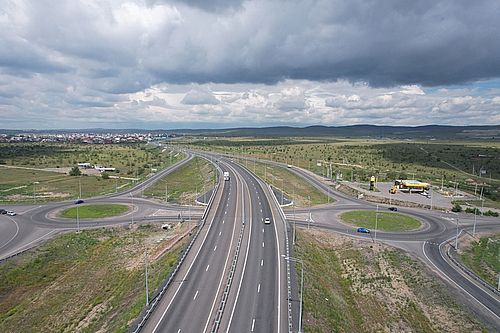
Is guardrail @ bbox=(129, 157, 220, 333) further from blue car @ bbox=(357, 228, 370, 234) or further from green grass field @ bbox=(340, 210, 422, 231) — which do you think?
A: green grass field @ bbox=(340, 210, 422, 231)

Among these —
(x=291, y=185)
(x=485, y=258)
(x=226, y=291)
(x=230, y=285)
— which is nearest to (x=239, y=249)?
(x=230, y=285)

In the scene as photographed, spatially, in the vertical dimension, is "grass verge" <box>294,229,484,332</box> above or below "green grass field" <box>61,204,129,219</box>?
below

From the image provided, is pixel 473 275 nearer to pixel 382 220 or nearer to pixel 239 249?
pixel 382 220

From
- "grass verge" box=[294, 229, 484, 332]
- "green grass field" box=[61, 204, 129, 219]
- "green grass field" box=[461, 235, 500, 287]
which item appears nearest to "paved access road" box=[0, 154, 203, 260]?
"green grass field" box=[61, 204, 129, 219]

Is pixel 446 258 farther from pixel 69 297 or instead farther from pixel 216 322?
pixel 69 297

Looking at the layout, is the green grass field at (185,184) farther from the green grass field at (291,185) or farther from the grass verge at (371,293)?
the grass verge at (371,293)

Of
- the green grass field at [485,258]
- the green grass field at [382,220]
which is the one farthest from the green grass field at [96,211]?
the green grass field at [485,258]
